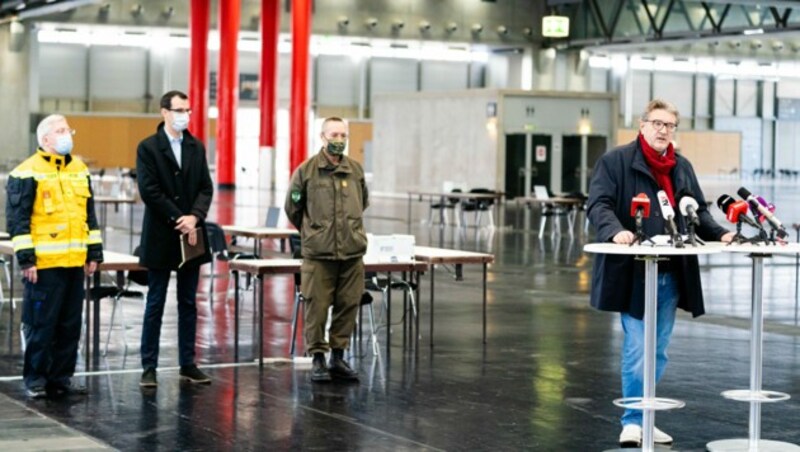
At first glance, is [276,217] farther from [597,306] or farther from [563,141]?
[563,141]

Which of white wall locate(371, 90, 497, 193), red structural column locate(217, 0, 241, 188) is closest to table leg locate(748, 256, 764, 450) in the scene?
white wall locate(371, 90, 497, 193)

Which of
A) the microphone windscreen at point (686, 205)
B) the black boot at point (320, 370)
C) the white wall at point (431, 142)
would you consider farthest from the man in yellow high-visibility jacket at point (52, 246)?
the white wall at point (431, 142)

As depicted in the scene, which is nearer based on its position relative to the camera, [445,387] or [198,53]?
[445,387]

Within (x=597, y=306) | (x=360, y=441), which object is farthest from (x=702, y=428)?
(x=360, y=441)

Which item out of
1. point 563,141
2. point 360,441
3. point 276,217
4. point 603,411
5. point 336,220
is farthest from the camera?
point 563,141

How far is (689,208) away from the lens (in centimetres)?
704

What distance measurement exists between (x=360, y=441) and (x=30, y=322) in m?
2.50

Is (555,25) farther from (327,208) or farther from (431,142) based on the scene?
(327,208)

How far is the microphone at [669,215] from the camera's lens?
6.69 metres

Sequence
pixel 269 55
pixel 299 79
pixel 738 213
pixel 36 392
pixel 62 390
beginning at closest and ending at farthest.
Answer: pixel 738 213 < pixel 36 392 < pixel 62 390 < pixel 299 79 < pixel 269 55

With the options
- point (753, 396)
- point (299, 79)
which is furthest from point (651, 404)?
point (299, 79)

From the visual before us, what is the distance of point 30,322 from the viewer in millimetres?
9148

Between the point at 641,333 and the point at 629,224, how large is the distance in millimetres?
565

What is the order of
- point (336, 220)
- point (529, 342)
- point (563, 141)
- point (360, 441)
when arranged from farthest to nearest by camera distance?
point (563, 141) < point (529, 342) < point (336, 220) < point (360, 441)
